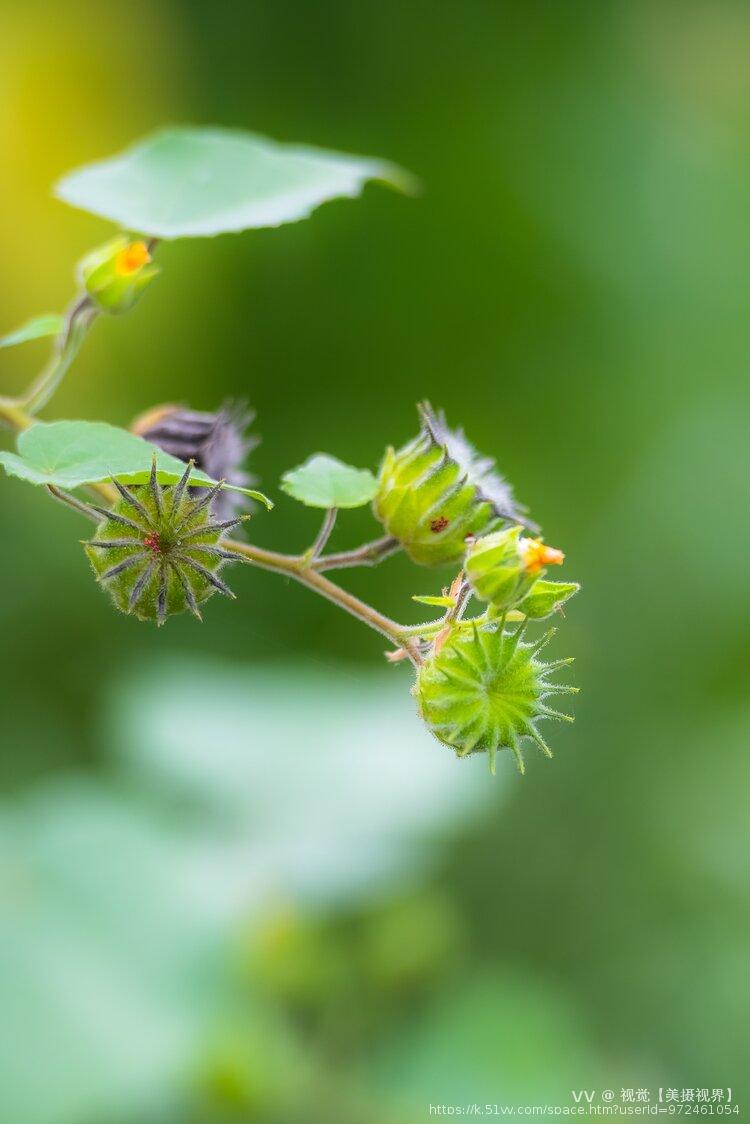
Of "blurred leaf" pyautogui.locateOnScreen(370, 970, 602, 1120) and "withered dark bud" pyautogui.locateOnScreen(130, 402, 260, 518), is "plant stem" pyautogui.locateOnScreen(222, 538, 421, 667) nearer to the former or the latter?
"withered dark bud" pyautogui.locateOnScreen(130, 402, 260, 518)

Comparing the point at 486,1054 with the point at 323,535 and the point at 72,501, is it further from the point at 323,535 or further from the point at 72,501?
the point at 72,501

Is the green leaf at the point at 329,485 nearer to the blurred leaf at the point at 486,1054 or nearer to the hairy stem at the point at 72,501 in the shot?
the hairy stem at the point at 72,501

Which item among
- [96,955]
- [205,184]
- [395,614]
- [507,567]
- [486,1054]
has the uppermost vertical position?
[395,614]

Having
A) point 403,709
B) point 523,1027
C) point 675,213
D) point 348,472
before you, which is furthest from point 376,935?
point 675,213

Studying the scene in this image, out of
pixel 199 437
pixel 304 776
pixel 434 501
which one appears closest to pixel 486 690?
pixel 434 501

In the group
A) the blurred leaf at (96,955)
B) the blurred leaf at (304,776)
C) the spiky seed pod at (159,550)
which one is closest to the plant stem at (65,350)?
the spiky seed pod at (159,550)

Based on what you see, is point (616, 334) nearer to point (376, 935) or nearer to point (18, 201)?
point (18, 201)

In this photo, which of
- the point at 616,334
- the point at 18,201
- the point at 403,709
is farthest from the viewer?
the point at 616,334
